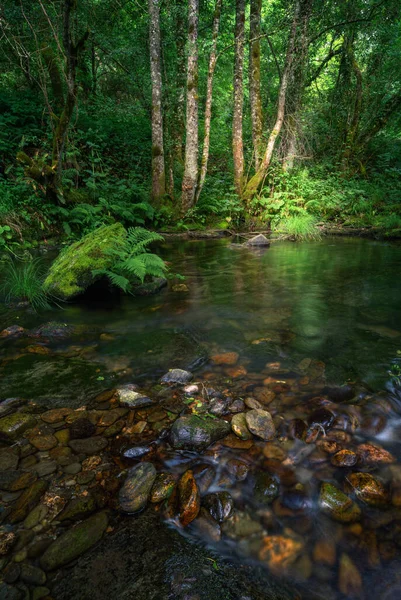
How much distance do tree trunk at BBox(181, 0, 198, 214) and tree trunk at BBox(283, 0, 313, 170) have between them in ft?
13.5

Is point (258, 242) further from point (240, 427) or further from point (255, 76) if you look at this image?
point (240, 427)

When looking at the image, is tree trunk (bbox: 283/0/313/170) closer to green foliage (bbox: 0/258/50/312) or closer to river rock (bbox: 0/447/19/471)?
green foliage (bbox: 0/258/50/312)

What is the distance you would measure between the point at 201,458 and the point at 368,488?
1033mm

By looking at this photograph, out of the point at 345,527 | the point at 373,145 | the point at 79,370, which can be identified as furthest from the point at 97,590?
the point at 373,145

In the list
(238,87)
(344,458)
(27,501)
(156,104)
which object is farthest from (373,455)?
(238,87)

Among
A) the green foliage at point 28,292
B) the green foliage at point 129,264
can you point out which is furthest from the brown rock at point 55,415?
the green foliage at point 28,292

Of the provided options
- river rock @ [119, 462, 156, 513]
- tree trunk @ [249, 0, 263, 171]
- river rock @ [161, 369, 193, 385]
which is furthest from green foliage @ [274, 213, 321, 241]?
river rock @ [119, 462, 156, 513]

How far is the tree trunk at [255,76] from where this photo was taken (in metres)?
11.9

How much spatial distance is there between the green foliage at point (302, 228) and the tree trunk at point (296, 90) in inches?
113

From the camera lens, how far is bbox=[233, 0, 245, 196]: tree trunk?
11.2m

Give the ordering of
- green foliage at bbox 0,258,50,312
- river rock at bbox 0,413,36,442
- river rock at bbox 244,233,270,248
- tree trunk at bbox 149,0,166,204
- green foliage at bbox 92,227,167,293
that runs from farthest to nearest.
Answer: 1. river rock at bbox 244,233,270,248
2. tree trunk at bbox 149,0,166,204
3. green foliage at bbox 0,258,50,312
4. green foliage at bbox 92,227,167,293
5. river rock at bbox 0,413,36,442

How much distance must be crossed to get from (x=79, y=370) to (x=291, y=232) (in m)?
9.71

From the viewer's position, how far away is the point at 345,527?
177cm

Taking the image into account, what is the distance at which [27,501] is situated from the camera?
1.83 m
